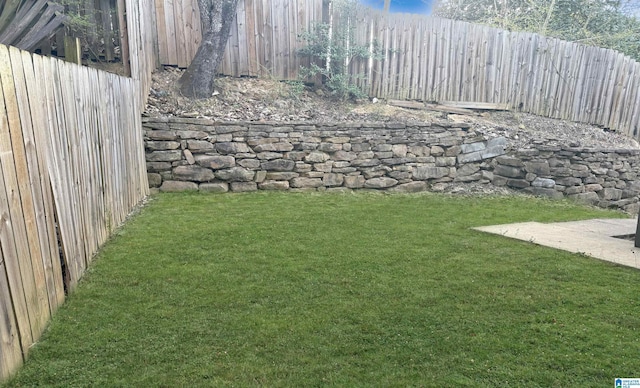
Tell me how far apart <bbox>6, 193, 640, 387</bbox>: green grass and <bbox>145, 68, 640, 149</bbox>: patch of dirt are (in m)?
2.65

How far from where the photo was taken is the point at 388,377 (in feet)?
7.26

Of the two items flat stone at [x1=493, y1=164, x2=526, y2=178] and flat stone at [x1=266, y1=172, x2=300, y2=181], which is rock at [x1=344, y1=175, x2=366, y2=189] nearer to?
flat stone at [x1=266, y1=172, x2=300, y2=181]

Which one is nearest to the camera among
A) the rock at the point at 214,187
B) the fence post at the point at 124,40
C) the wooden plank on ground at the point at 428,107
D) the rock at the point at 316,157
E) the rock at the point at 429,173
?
the fence post at the point at 124,40

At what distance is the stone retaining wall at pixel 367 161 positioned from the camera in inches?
254

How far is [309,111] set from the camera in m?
7.71

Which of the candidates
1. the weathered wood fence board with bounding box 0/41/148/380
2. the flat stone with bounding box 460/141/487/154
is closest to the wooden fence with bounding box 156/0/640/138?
the flat stone with bounding box 460/141/487/154

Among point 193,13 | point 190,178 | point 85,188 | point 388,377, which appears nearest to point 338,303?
point 388,377

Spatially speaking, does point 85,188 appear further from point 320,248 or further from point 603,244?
point 603,244

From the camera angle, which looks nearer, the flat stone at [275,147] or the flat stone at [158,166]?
the flat stone at [158,166]

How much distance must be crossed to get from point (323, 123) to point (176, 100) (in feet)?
7.58

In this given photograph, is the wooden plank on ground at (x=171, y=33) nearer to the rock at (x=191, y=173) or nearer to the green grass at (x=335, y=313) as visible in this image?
the rock at (x=191, y=173)

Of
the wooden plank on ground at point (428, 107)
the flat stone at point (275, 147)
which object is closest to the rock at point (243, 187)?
the flat stone at point (275, 147)

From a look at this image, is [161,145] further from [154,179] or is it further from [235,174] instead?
[235,174]

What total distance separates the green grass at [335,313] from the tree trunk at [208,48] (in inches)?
120
